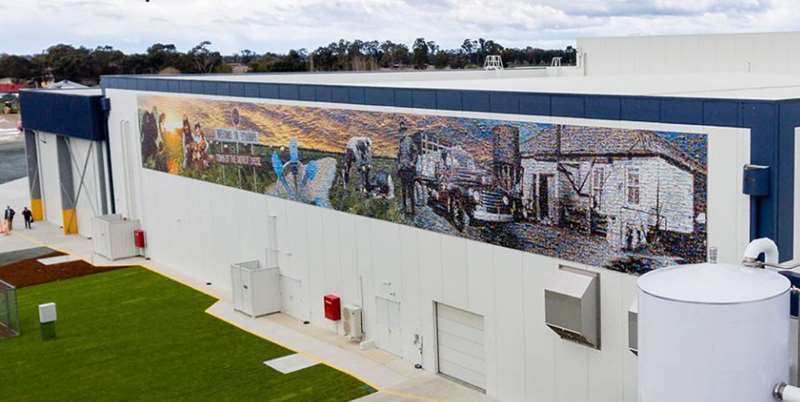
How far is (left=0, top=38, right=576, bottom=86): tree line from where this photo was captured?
12075 cm

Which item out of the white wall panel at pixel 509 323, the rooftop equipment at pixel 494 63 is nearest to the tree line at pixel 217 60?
the rooftop equipment at pixel 494 63

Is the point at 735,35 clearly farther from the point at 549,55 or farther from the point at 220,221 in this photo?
the point at 549,55

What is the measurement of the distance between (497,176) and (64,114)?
87.2 feet

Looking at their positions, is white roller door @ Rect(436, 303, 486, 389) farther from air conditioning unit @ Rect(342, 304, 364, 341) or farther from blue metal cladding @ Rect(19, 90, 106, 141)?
blue metal cladding @ Rect(19, 90, 106, 141)

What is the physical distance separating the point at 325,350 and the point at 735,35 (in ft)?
64.4

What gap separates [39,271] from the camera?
109ft

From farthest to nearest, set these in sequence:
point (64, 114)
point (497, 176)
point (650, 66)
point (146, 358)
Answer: point (64, 114)
point (650, 66)
point (146, 358)
point (497, 176)

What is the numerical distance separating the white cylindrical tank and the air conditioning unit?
12.3 m

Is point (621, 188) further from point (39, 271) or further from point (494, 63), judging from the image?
point (494, 63)

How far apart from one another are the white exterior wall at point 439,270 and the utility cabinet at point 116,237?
3.38 metres

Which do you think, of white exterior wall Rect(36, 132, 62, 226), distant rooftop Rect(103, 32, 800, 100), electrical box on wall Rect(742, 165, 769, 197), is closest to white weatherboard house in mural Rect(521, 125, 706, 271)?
electrical box on wall Rect(742, 165, 769, 197)

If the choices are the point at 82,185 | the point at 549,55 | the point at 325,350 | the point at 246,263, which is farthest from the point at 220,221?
the point at 549,55

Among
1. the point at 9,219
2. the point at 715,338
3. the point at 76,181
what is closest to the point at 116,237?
the point at 76,181

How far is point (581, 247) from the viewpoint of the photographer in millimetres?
16484
